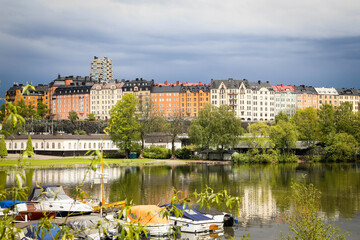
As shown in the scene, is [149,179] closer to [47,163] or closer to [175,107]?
[47,163]

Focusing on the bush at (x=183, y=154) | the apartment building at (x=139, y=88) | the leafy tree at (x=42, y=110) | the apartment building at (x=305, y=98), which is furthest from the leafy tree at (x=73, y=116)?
the apartment building at (x=305, y=98)

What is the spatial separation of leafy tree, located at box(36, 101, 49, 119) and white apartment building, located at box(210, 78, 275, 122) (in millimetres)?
72050

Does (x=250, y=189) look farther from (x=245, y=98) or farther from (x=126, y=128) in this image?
(x=245, y=98)

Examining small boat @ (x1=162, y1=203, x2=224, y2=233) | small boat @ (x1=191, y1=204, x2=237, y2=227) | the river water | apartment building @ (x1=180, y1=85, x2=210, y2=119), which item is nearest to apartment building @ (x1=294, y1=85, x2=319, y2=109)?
apartment building @ (x1=180, y1=85, x2=210, y2=119)

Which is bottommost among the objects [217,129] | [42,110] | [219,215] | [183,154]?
[183,154]

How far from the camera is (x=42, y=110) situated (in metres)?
185

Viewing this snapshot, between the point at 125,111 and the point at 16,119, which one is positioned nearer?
the point at 16,119

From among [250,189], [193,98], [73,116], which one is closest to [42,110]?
[73,116]

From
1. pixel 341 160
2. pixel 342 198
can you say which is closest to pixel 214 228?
pixel 342 198

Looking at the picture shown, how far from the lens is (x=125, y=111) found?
297ft

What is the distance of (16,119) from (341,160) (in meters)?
93.5

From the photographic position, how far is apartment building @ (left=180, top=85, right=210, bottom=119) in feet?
563

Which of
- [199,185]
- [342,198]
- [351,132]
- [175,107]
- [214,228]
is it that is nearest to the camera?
[214,228]

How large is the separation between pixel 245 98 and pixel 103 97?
60209 mm
